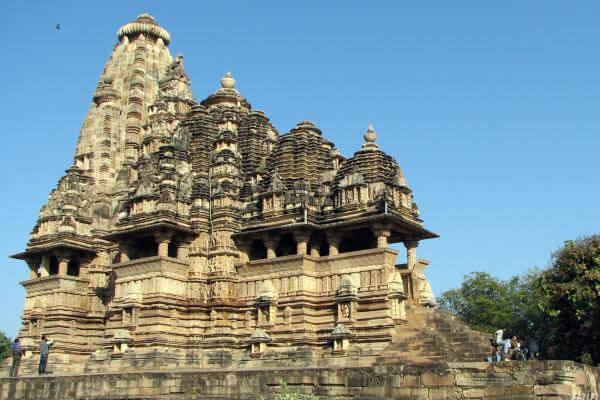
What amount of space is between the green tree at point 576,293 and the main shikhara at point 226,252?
606 cm

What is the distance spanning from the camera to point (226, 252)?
32.9m

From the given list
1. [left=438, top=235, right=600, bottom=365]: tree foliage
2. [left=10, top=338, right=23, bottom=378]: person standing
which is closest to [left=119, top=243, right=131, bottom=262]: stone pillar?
[left=10, top=338, right=23, bottom=378]: person standing

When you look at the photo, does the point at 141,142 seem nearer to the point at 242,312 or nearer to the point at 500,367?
the point at 242,312

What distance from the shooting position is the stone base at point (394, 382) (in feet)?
62.4

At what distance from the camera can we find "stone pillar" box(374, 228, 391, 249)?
97.3 feet

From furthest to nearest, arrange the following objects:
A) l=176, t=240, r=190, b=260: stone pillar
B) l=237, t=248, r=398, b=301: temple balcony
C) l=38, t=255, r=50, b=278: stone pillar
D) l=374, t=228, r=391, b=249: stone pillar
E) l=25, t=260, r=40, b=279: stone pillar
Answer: l=25, t=260, r=40, b=279: stone pillar
l=38, t=255, r=50, b=278: stone pillar
l=176, t=240, r=190, b=260: stone pillar
l=374, t=228, r=391, b=249: stone pillar
l=237, t=248, r=398, b=301: temple balcony

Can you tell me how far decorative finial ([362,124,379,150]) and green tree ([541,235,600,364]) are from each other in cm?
976

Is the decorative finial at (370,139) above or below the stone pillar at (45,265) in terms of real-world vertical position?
above

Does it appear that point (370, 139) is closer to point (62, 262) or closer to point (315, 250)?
point (315, 250)

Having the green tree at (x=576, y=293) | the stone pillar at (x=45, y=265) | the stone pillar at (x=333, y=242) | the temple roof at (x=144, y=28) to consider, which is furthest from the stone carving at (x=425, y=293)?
the temple roof at (x=144, y=28)

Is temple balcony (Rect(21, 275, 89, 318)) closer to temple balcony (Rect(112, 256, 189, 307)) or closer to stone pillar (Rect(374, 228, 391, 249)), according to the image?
temple balcony (Rect(112, 256, 189, 307))

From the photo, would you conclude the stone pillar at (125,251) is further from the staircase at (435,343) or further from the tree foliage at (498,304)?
the tree foliage at (498,304)

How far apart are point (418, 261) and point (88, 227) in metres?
17.1

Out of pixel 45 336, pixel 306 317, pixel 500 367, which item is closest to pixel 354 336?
pixel 306 317
